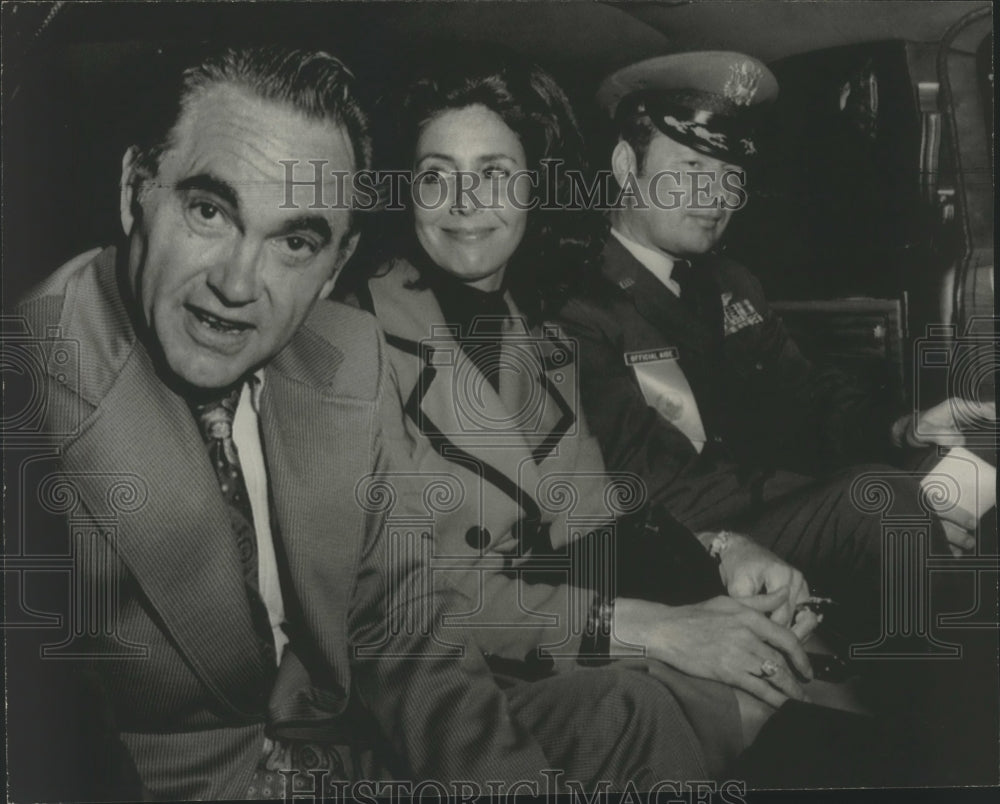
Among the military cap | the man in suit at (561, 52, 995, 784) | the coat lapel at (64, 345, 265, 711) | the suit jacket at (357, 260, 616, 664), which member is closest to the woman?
the suit jacket at (357, 260, 616, 664)

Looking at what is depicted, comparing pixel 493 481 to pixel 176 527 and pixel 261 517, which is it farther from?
pixel 176 527

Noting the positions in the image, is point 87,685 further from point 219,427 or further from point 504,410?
point 504,410

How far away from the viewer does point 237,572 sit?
2.54 meters

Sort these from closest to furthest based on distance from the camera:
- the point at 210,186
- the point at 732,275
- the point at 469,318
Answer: the point at 210,186 → the point at 469,318 → the point at 732,275

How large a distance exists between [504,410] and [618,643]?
0.63 metres

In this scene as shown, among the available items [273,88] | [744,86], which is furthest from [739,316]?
[273,88]

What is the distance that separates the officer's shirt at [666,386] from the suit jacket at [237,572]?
628 mm

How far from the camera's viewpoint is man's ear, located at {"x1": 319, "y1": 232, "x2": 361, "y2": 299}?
2.62 m

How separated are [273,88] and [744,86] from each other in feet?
3.84

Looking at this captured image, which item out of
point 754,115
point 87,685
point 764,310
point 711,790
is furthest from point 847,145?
point 87,685

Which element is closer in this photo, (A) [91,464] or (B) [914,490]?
(A) [91,464]

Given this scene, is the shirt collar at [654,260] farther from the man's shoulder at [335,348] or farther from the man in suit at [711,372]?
the man's shoulder at [335,348]

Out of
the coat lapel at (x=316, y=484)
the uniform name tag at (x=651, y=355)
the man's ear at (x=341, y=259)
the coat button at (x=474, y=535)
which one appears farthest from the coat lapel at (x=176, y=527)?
the uniform name tag at (x=651, y=355)

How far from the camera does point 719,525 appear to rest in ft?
8.82
